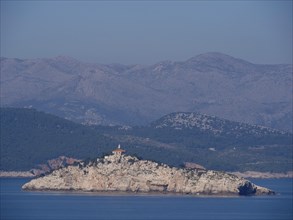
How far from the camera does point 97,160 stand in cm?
15288

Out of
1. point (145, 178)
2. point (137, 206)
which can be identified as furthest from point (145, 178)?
point (137, 206)

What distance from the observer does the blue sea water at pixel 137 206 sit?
391 feet

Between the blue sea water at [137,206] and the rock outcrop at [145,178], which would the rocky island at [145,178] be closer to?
the rock outcrop at [145,178]

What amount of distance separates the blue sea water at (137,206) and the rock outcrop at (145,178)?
1.64 meters

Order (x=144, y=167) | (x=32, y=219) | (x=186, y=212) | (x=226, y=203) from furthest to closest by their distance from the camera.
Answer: (x=144, y=167)
(x=226, y=203)
(x=186, y=212)
(x=32, y=219)

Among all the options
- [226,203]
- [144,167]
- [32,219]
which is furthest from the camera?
[144,167]

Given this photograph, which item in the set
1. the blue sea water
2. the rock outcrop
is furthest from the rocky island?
the blue sea water

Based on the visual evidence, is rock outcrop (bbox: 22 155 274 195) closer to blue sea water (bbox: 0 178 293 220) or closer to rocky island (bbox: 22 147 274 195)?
rocky island (bbox: 22 147 274 195)

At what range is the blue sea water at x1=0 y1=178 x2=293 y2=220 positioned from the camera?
119m

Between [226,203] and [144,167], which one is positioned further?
[144,167]

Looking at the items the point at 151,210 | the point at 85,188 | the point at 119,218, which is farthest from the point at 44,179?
the point at 119,218

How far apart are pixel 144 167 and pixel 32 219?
3711 centimetres

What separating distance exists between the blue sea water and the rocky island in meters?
1.63

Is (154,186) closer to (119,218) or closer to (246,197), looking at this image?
(246,197)
